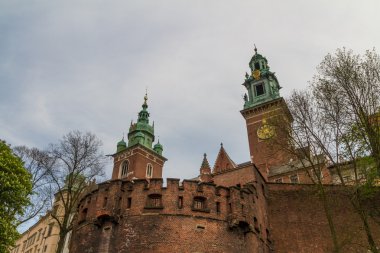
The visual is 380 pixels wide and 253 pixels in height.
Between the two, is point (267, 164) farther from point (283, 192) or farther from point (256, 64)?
point (256, 64)

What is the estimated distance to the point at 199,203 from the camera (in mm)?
24422

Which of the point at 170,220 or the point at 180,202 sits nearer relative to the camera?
the point at 170,220

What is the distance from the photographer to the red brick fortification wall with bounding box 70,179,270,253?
22.4 metres

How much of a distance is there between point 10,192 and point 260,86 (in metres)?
43.3

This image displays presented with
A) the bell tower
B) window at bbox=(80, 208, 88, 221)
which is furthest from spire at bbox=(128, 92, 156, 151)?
window at bbox=(80, 208, 88, 221)

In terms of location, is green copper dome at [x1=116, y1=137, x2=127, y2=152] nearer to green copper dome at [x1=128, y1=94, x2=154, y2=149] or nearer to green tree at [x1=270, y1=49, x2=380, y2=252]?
green copper dome at [x1=128, y1=94, x2=154, y2=149]

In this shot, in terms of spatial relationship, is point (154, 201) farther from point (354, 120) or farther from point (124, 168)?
point (124, 168)

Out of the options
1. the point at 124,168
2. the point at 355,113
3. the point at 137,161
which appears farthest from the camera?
the point at 124,168

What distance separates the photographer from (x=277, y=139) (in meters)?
24.0

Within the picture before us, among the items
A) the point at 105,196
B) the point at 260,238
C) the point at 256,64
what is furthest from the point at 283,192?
the point at 256,64

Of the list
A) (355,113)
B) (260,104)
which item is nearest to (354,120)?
(355,113)

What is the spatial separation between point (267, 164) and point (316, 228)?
19.7 meters

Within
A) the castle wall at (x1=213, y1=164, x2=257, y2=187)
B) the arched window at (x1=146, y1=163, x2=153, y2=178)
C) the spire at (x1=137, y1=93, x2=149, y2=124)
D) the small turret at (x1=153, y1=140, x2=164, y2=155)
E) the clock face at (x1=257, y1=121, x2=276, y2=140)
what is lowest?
the castle wall at (x1=213, y1=164, x2=257, y2=187)

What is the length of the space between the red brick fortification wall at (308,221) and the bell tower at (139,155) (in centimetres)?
3637
